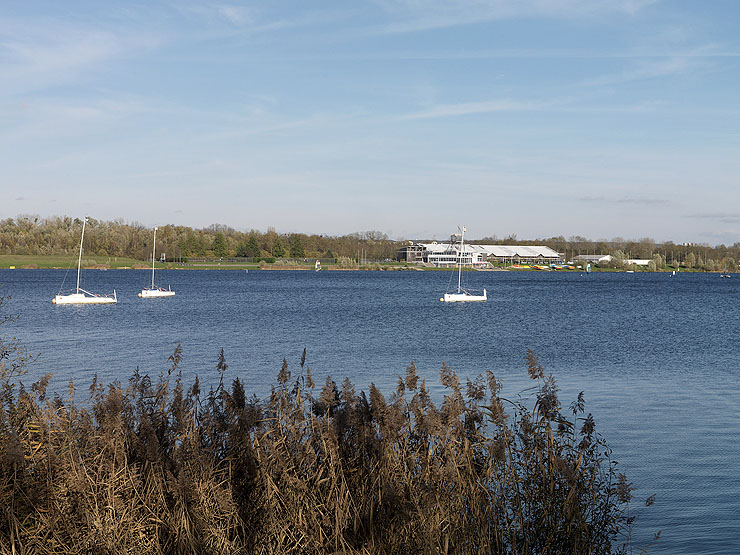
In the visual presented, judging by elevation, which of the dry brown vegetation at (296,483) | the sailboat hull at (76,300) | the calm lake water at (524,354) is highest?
the dry brown vegetation at (296,483)

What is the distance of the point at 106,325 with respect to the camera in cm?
4350

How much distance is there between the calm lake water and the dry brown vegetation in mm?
3833

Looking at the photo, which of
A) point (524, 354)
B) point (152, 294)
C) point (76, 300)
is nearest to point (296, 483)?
point (524, 354)

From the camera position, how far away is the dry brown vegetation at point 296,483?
6.02 m

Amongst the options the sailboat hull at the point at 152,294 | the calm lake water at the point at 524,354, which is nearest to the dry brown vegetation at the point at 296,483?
the calm lake water at the point at 524,354

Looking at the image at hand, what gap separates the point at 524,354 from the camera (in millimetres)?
30438

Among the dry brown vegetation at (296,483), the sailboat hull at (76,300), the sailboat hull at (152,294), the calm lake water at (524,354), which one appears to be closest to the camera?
the dry brown vegetation at (296,483)

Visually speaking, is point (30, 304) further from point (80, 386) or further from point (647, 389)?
point (647, 389)

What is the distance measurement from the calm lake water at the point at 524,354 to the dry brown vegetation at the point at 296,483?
3.83 meters

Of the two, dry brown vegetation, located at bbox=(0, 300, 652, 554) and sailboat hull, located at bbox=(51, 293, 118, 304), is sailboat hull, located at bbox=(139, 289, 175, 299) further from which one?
dry brown vegetation, located at bbox=(0, 300, 652, 554)

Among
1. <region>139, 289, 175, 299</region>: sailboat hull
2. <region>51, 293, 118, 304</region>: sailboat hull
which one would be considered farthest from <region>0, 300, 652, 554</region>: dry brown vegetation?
<region>139, 289, 175, 299</region>: sailboat hull

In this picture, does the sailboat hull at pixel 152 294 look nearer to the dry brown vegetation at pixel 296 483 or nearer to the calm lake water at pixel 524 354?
the calm lake water at pixel 524 354

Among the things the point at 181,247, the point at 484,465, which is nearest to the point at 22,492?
the point at 484,465

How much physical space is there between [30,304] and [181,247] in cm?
13525
